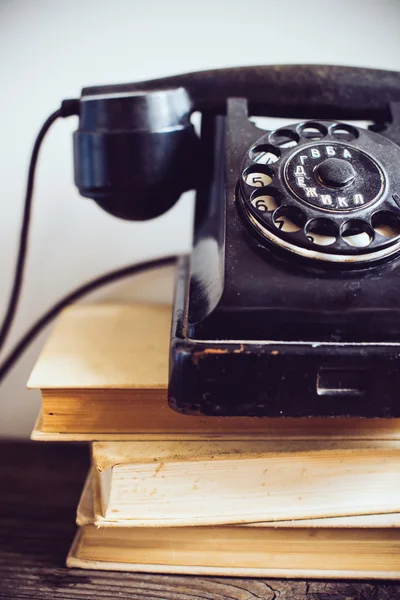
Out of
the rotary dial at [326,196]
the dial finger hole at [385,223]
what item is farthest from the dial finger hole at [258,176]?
the dial finger hole at [385,223]

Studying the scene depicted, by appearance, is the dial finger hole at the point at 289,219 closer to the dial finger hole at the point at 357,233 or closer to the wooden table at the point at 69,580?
the dial finger hole at the point at 357,233

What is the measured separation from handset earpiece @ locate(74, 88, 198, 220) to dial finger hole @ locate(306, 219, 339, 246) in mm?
208

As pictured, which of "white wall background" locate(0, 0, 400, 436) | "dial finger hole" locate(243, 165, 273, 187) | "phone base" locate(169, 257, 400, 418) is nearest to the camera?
"phone base" locate(169, 257, 400, 418)

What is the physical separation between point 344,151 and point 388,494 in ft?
1.04

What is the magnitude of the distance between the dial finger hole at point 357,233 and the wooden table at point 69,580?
12.4 inches

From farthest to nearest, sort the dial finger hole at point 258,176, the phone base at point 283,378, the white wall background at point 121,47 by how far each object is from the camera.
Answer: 1. the white wall background at point 121,47
2. the dial finger hole at point 258,176
3. the phone base at point 283,378

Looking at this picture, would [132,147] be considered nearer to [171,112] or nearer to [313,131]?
[171,112]

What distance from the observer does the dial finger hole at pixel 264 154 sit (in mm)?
534

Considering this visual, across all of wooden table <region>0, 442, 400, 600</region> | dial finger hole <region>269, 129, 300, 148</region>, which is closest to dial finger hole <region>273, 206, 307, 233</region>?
dial finger hole <region>269, 129, 300, 148</region>

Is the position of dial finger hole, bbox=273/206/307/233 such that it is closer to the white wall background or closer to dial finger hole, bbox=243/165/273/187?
dial finger hole, bbox=243/165/273/187

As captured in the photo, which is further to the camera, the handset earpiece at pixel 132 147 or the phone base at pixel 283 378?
the handset earpiece at pixel 132 147

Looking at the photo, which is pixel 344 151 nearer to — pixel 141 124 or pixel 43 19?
pixel 141 124

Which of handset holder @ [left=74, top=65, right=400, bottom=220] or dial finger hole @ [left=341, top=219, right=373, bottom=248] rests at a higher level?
handset holder @ [left=74, top=65, right=400, bottom=220]

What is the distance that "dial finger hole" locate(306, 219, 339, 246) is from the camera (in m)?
0.46
